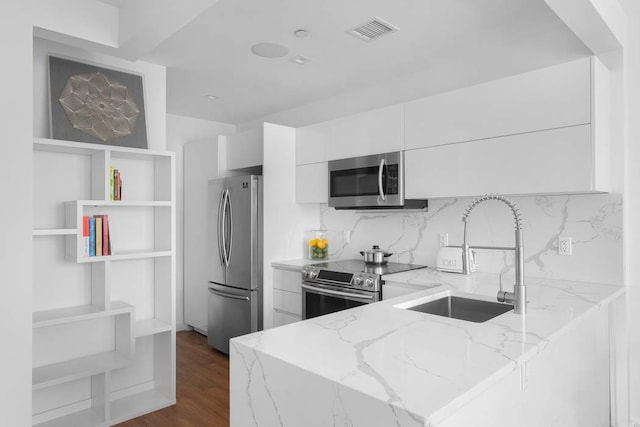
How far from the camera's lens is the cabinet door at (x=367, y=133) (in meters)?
3.16

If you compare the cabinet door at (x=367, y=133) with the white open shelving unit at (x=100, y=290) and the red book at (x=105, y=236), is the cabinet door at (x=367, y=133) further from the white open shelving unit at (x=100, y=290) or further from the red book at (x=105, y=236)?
the red book at (x=105, y=236)

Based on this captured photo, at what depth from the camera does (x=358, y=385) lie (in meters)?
1.02

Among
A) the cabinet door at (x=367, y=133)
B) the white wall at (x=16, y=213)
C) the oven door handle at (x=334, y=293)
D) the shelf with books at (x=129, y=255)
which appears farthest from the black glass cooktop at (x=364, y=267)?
the white wall at (x=16, y=213)

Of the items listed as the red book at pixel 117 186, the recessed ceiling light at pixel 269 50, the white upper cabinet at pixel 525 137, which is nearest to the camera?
the white upper cabinet at pixel 525 137

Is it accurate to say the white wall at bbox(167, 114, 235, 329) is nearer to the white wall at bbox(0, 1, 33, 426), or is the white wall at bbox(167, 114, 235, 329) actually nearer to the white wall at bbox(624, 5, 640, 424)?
the white wall at bbox(0, 1, 33, 426)

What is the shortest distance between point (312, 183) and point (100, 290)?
1.94 meters

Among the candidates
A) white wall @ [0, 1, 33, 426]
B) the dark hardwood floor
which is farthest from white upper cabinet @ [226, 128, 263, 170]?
white wall @ [0, 1, 33, 426]

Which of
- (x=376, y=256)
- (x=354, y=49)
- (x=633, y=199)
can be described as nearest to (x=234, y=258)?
(x=376, y=256)

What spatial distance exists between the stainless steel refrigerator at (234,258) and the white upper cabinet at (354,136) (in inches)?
22.7

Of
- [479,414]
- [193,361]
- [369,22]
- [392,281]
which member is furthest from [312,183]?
[479,414]

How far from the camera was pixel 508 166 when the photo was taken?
2.56 metres

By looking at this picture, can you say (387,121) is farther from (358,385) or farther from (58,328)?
(58,328)

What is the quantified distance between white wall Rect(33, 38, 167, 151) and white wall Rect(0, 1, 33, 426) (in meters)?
0.54

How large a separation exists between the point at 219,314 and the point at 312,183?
1582 millimetres
